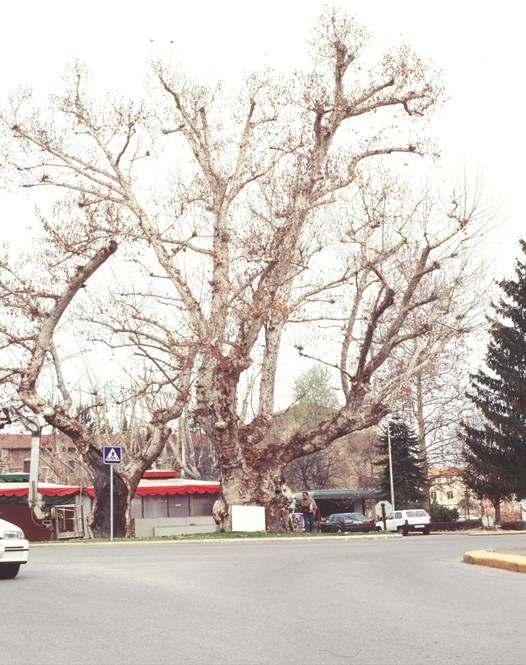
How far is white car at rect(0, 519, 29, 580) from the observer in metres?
14.3

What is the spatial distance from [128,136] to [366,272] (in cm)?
847

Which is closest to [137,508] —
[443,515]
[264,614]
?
[443,515]

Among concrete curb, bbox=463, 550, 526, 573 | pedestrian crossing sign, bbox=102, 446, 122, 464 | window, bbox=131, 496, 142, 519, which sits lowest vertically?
concrete curb, bbox=463, 550, 526, 573

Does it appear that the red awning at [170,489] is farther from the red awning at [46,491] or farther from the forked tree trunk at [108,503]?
the forked tree trunk at [108,503]

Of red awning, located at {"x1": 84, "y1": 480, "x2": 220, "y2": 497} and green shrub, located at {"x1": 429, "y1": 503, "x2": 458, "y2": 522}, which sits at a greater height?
red awning, located at {"x1": 84, "y1": 480, "x2": 220, "y2": 497}

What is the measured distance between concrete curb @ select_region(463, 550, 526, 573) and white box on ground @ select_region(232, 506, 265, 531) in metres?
15.0

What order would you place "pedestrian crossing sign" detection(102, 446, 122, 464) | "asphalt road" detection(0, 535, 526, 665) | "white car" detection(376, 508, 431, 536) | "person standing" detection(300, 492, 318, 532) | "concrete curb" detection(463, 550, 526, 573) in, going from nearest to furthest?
"asphalt road" detection(0, 535, 526, 665) → "concrete curb" detection(463, 550, 526, 573) → "pedestrian crossing sign" detection(102, 446, 122, 464) → "person standing" detection(300, 492, 318, 532) → "white car" detection(376, 508, 431, 536)

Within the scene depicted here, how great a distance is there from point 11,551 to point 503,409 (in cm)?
4341

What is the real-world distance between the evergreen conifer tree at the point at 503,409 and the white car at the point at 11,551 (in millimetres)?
38490

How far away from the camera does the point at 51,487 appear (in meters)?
38.7

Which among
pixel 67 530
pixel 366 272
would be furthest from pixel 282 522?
pixel 67 530

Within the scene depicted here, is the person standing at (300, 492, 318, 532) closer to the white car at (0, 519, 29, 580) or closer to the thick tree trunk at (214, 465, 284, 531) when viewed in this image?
the thick tree trunk at (214, 465, 284, 531)

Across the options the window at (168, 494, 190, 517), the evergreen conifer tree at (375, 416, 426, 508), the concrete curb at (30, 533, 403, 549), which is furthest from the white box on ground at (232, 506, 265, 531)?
the evergreen conifer tree at (375, 416, 426, 508)

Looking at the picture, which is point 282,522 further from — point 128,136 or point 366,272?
point 128,136
